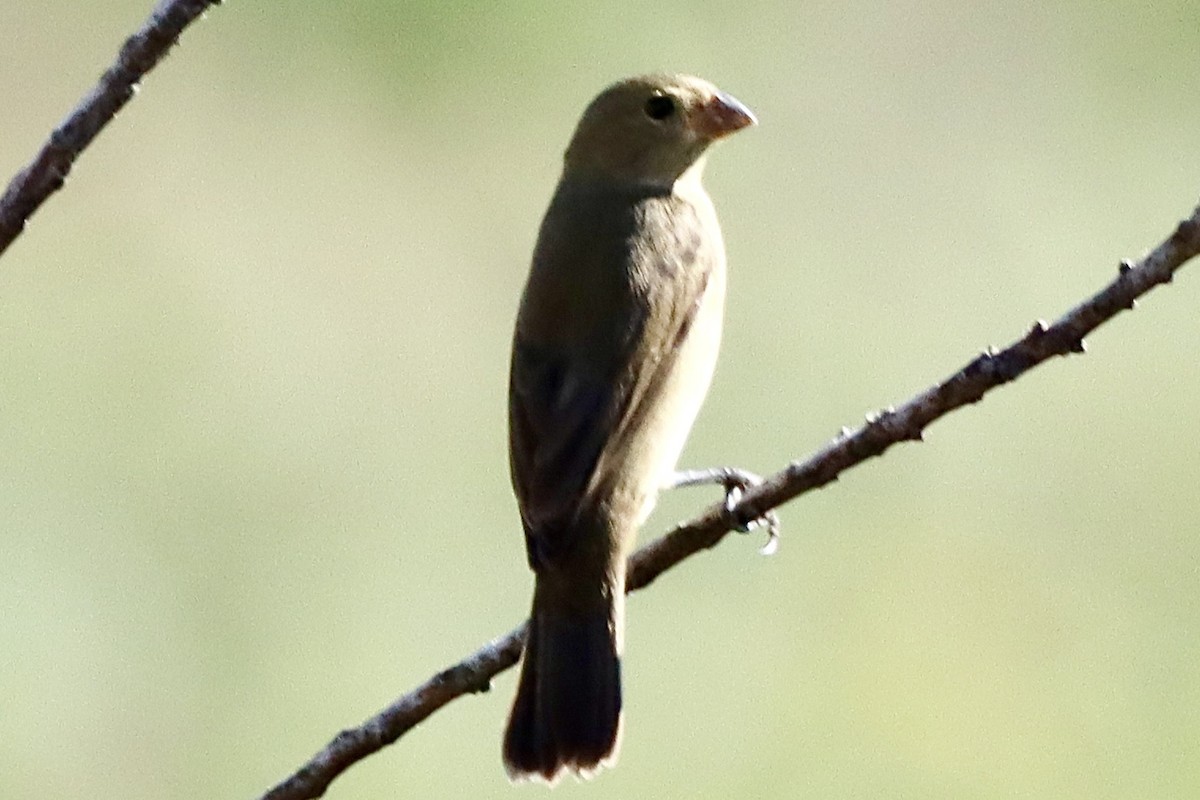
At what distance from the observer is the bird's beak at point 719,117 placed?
3.29 meters

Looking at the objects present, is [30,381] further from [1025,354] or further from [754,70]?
[1025,354]

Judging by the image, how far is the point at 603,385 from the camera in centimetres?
287

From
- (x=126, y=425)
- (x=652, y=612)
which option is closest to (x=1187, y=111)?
(x=652, y=612)

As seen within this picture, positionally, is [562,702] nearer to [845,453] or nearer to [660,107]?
[845,453]

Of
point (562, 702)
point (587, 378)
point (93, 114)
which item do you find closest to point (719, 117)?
point (587, 378)

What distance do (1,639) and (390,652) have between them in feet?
3.34

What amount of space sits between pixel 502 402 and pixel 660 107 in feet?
6.59

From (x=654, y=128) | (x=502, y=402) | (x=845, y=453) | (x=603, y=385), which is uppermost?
(x=502, y=402)

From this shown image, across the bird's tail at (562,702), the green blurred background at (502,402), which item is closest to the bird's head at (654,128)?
the bird's tail at (562,702)

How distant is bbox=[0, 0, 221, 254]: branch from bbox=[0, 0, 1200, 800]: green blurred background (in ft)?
9.83

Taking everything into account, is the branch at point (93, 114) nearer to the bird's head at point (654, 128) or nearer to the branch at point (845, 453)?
the branch at point (845, 453)

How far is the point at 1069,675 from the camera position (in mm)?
4957

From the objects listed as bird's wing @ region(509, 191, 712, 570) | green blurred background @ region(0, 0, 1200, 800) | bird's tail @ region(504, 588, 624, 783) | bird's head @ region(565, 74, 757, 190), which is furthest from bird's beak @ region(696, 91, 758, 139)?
green blurred background @ region(0, 0, 1200, 800)

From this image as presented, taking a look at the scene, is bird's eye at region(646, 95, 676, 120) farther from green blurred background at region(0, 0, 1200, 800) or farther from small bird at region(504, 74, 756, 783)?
green blurred background at region(0, 0, 1200, 800)
